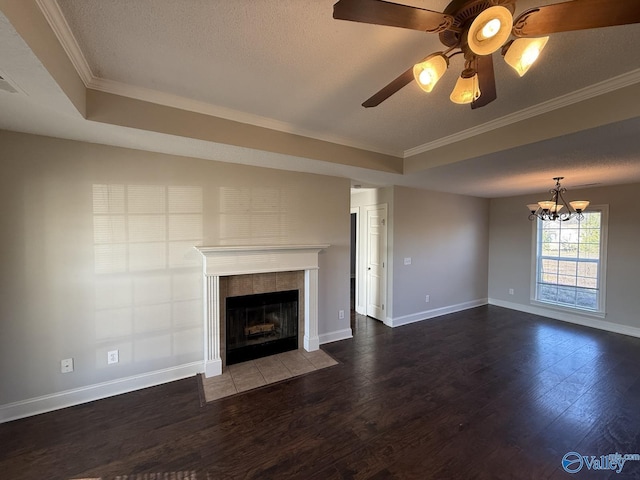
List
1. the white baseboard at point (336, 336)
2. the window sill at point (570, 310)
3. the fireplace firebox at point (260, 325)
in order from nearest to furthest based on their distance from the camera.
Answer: the fireplace firebox at point (260, 325) < the white baseboard at point (336, 336) < the window sill at point (570, 310)

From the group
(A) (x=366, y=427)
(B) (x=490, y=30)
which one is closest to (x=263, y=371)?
(A) (x=366, y=427)

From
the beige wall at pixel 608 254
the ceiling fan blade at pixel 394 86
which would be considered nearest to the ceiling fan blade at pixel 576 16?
the ceiling fan blade at pixel 394 86

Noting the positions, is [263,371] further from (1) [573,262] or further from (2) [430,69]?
(1) [573,262]

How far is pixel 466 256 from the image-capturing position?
5398mm

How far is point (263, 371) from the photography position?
9.69 ft

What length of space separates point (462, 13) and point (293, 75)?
1.10 metres

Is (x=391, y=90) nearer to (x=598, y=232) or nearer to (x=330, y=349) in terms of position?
(x=330, y=349)

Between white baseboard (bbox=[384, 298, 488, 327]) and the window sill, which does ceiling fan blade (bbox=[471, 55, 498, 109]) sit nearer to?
white baseboard (bbox=[384, 298, 488, 327])

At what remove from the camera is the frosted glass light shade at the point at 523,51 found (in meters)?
1.07

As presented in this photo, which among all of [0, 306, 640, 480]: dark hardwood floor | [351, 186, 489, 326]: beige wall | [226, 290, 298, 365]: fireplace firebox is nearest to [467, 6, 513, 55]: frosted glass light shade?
[0, 306, 640, 480]: dark hardwood floor

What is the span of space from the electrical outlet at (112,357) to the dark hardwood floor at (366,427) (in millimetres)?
348

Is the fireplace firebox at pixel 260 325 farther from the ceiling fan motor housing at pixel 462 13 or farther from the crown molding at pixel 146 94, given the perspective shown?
the ceiling fan motor housing at pixel 462 13

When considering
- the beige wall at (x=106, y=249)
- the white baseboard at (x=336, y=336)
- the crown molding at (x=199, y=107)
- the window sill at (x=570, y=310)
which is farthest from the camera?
the window sill at (x=570, y=310)

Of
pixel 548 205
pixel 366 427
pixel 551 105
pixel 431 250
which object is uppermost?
pixel 551 105
